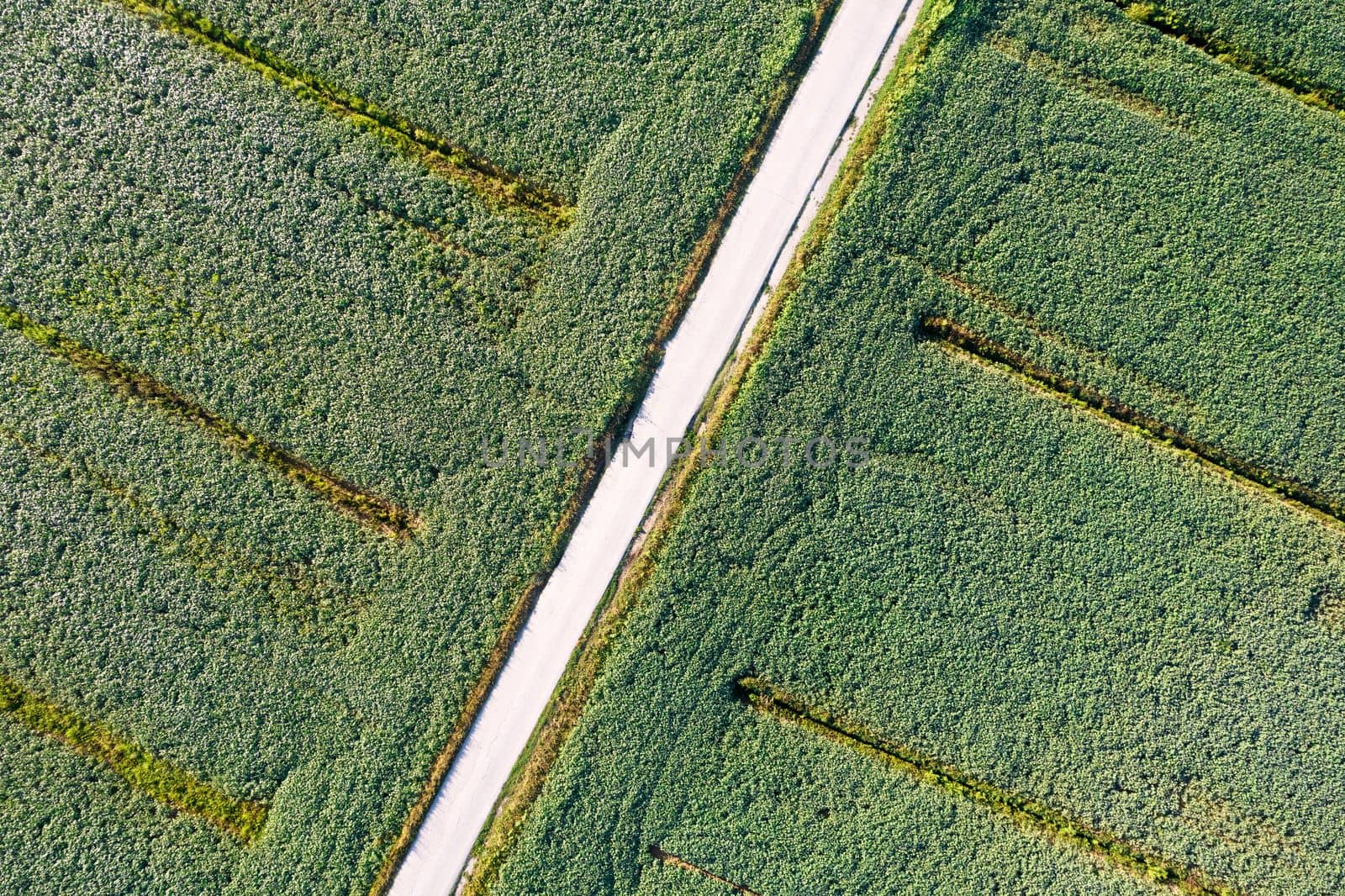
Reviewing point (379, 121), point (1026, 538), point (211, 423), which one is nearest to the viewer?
point (1026, 538)

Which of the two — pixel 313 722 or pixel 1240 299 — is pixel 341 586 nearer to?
pixel 313 722

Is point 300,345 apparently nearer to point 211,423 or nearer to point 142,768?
point 211,423

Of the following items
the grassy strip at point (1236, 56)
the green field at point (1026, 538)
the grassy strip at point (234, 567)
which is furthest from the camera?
the grassy strip at point (1236, 56)

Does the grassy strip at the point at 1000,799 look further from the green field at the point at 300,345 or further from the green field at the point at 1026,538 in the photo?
the green field at the point at 300,345

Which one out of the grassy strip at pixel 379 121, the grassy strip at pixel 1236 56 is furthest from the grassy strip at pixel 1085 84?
the grassy strip at pixel 379 121

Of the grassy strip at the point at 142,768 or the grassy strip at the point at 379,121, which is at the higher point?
the grassy strip at the point at 379,121

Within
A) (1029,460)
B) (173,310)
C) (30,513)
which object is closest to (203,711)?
(30,513)

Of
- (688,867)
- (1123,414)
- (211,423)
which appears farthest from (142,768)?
(1123,414)
